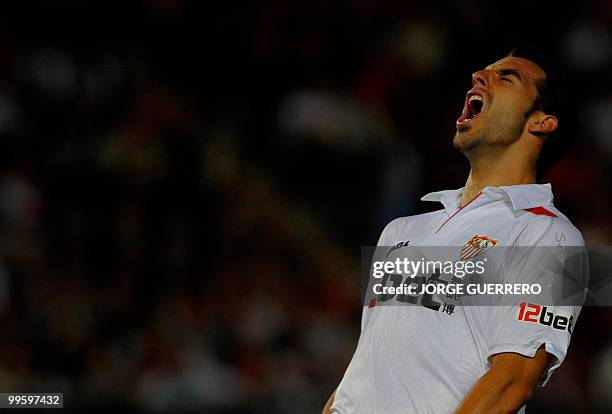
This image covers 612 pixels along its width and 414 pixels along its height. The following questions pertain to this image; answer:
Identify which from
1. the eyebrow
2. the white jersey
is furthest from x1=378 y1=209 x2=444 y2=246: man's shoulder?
the eyebrow

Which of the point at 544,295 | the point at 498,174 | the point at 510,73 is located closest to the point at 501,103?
the point at 510,73

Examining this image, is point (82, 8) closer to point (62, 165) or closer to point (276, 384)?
point (62, 165)

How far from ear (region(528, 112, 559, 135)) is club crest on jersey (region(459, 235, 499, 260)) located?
0.38 metres

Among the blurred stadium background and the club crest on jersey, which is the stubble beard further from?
the blurred stadium background

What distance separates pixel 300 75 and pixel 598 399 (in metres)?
2.35

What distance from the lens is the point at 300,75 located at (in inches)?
198

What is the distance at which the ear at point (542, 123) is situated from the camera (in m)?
2.39

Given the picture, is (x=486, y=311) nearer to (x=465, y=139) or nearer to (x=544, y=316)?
(x=544, y=316)

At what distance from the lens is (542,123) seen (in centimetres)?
239

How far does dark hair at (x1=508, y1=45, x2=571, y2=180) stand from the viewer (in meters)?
2.40

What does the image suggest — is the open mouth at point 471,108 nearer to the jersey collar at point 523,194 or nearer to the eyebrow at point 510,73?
the eyebrow at point 510,73

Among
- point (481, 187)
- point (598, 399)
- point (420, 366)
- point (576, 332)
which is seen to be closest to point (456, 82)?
point (576, 332)

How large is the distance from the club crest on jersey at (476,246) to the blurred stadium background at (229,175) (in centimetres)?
191

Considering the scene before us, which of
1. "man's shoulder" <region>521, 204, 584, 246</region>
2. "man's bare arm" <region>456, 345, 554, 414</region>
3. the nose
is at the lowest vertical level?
"man's bare arm" <region>456, 345, 554, 414</region>
